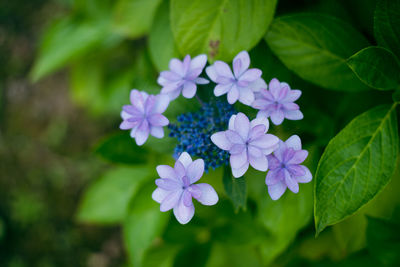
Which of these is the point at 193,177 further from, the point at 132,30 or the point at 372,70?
the point at 132,30

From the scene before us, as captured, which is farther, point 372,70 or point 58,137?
point 58,137

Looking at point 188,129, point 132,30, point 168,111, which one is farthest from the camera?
point 132,30

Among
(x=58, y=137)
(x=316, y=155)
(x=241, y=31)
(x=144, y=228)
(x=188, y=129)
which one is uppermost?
(x=241, y=31)

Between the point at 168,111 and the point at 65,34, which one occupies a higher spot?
the point at 168,111

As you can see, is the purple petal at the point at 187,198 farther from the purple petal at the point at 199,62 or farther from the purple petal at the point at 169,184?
the purple petal at the point at 199,62

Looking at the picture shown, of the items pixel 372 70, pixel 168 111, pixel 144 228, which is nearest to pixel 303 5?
pixel 372 70

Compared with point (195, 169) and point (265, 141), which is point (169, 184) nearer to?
point (195, 169)

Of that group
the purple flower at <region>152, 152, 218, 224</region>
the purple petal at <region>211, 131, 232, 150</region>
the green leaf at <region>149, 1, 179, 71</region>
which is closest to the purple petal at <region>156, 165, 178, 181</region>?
the purple flower at <region>152, 152, 218, 224</region>

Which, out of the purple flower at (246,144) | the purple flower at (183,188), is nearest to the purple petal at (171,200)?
the purple flower at (183,188)
